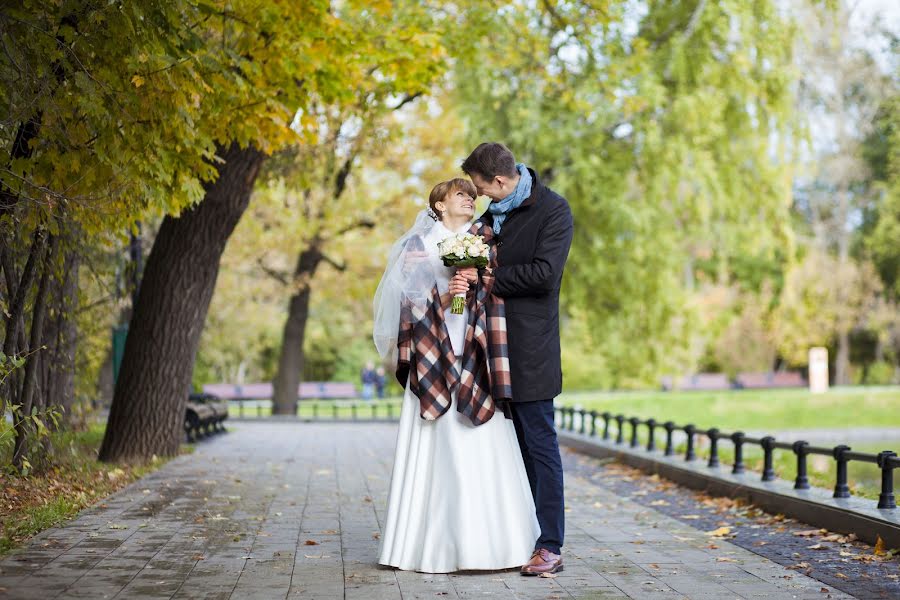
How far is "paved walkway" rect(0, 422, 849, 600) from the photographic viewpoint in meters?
5.69

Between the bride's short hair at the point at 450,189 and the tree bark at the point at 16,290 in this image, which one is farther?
A: the tree bark at the point at 16,290

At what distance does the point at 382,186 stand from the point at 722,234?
9.84 m

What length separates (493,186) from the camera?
6.39 metres

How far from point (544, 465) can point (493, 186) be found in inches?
63.4

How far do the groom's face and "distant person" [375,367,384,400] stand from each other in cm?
3636

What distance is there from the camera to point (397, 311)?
6.55 metres

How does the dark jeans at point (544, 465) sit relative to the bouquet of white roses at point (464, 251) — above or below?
below

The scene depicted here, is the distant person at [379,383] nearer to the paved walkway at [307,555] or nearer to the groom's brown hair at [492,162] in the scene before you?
the paved walkway at [307,555]

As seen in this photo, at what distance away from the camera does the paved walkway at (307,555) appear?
5688 millimetres

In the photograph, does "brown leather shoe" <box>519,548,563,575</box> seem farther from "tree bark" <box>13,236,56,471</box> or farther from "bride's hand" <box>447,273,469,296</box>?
"tree bark" <box>13,236,56,471</box>

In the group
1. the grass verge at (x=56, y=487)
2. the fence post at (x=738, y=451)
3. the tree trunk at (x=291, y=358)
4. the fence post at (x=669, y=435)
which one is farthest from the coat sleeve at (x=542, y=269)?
the tree trunk at (x=291, y=358)

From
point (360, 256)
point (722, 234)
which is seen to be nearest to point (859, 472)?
point (722, 234)

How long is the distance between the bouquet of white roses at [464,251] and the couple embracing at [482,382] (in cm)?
6

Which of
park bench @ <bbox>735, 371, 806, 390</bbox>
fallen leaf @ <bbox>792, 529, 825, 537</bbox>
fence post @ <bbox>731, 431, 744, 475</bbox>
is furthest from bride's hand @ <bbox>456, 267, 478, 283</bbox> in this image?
park bench @ <bbox>735, 371, 806, 390</bbox>
